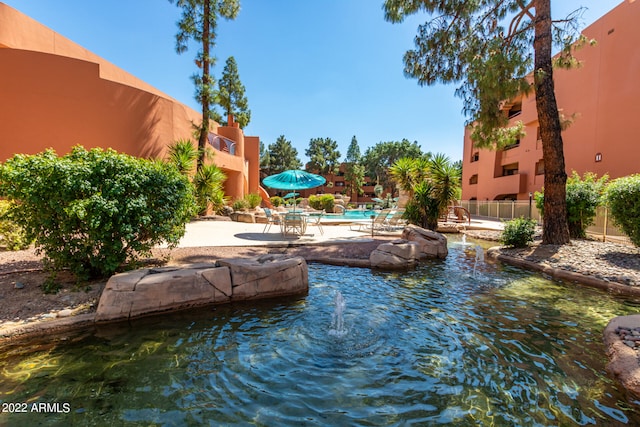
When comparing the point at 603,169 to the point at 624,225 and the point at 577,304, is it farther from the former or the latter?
the point at 577,304

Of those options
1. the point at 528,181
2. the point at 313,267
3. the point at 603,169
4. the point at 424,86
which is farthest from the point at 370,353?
the point at 528,181

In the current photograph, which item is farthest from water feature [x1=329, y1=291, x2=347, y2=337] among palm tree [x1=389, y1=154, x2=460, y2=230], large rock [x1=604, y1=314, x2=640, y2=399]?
palm tree [x1=389, y1=154, x2=460, y2=230]

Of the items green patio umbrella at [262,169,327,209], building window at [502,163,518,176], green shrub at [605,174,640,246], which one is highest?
building window at [502,163,518,176]

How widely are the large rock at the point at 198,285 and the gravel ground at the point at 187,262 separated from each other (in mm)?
428

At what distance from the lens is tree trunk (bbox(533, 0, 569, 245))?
7398 mm

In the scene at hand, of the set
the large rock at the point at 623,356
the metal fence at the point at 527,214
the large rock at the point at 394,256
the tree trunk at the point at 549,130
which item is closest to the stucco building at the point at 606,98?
the metal fence at the point at 527,214

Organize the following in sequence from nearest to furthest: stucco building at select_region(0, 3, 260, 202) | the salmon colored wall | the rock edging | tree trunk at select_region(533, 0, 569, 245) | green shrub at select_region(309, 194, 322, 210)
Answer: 1. the rock edging
2. tree trunk at select_region(533, 0, 569, 245)
3. stucco building at select_region(0, 3, 260, 202)
4. green shrub at select_region(309, 194, 322, 210)
5. the salmon colored wall

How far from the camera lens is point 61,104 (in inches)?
436

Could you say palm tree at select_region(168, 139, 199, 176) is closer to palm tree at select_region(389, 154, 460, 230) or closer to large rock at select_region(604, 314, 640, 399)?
palm tree at select_region(389, 154, 460, 230)

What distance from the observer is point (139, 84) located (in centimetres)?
1644

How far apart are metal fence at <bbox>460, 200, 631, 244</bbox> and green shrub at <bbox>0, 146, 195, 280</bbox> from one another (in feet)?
33.3

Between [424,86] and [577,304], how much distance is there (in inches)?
299

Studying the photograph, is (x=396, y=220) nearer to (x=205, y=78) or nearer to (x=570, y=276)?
(x=570, y=276)

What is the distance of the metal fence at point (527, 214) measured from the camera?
29.8ft
